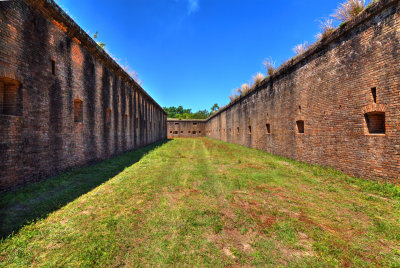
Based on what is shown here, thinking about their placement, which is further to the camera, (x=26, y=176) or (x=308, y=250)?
(x=26, y=176)

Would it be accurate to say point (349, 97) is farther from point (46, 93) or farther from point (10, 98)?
point (10, 98)

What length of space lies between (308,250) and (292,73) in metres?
9.20

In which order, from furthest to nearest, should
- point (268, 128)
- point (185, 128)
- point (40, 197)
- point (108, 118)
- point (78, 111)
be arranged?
point (185, 128), point (268, 128), point (108, 118), point (78, 111), point (40, 197)

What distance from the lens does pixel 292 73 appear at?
29.9 ft

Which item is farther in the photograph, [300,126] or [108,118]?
[108,118]

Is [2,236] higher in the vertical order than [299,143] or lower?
lower

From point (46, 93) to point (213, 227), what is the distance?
6.66 metres

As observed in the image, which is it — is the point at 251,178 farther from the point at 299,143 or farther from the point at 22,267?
the point at 22,267

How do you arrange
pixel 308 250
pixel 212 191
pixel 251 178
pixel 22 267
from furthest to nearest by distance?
pixel 251 178 < pixel 212 191 < pixel 308 250 < pixel 22 267

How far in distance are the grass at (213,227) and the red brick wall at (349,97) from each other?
3.78 feet

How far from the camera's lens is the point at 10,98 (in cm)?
452

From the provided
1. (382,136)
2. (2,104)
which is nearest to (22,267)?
(2,104)

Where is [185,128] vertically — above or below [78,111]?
above

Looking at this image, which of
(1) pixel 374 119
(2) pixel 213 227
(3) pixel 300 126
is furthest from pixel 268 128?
(2) pixel 213 227
